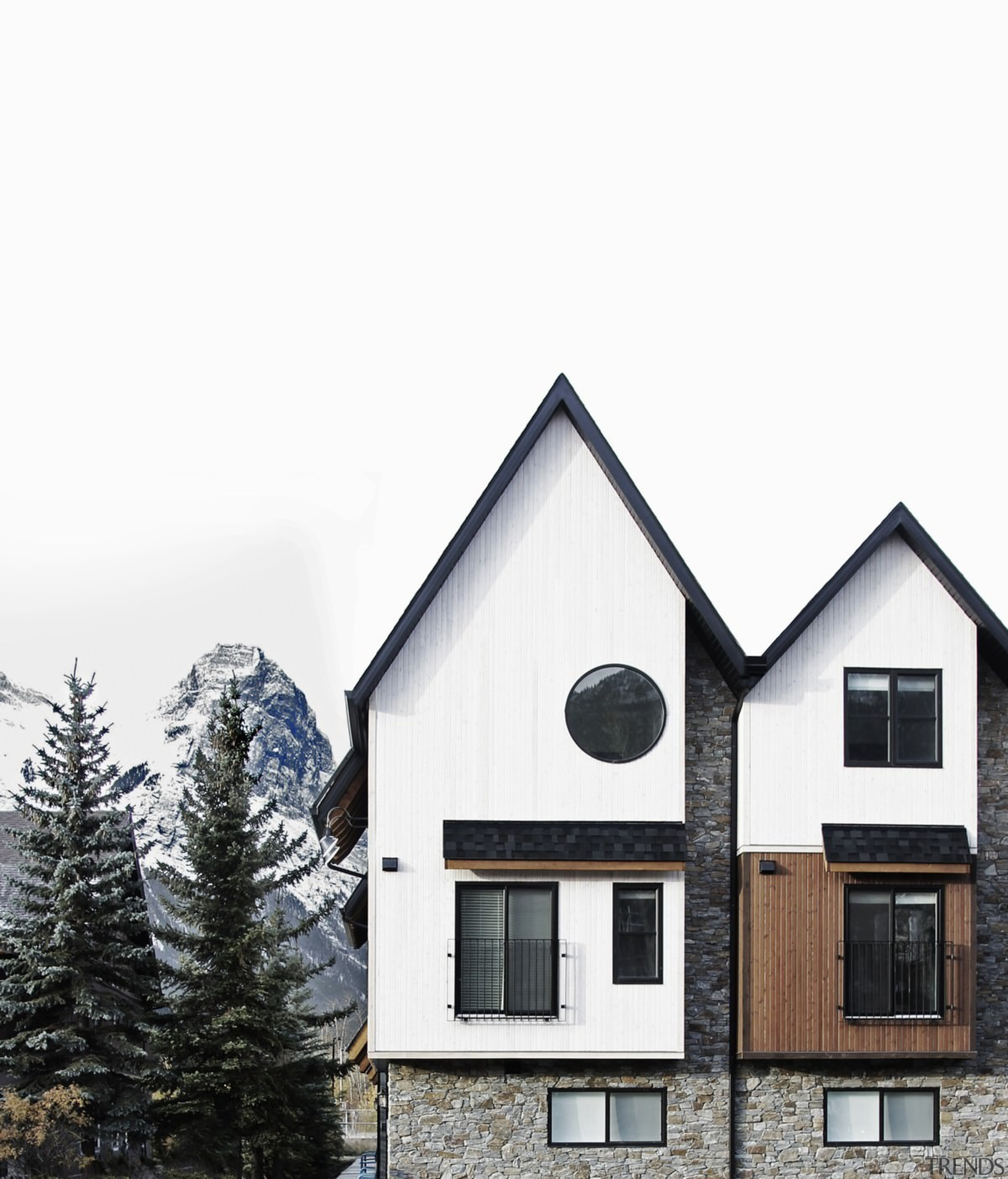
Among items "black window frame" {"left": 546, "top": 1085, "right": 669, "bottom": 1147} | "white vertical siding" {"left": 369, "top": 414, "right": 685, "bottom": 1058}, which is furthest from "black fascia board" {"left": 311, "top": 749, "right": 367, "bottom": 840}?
"black window frame" {"left": 546, "top": 1085, "right": 669, "bottom": 1147}

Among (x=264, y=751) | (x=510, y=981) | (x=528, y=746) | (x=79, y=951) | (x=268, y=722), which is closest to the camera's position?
(x=510, y=981)

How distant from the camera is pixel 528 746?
18891 millimetres

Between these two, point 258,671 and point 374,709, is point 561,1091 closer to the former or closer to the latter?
point 374,709

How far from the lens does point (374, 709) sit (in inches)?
746

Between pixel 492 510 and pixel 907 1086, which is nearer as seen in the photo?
pixel 907 1086

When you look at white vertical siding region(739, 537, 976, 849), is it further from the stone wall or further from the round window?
the stone wall

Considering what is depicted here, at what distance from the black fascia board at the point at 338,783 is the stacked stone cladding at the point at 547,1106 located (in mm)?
3495

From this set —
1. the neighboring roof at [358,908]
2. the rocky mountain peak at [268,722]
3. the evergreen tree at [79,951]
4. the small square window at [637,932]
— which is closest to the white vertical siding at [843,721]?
the small square window at [637,932]

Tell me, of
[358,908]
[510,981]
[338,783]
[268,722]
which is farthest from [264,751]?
[510,981]

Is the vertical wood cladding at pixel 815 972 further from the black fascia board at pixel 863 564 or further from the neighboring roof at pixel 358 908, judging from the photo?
the neighboring roof at pixel 358 908

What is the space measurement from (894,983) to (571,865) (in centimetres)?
449

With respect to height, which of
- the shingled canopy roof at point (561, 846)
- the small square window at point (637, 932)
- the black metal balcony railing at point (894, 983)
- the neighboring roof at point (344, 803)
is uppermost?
the neighboring roof at point (344, 803)

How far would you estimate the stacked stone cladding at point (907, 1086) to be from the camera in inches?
742

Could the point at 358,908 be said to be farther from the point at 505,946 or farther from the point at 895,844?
the point at 895,844
